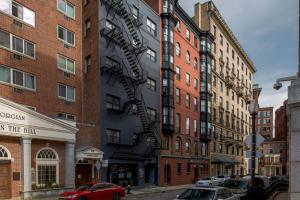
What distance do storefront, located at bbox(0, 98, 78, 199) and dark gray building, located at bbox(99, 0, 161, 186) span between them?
554cm

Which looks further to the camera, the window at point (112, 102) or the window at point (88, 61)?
the window at point (88, 61)

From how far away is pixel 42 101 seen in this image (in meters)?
27.4

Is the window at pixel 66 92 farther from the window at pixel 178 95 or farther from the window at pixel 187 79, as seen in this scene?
the window at pixel 187 79

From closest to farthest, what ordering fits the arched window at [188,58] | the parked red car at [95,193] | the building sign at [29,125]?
the parked red car at [95,193]
the building sign at [29,125]
the arched window at [188,58]

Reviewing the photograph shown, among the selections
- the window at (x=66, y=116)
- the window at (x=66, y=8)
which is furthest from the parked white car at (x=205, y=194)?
the window at (x=66, y=8)

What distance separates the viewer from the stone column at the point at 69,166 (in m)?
26.5

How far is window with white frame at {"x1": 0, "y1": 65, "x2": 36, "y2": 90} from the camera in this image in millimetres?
24438

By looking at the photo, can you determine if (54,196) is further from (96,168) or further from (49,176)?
(96,168)

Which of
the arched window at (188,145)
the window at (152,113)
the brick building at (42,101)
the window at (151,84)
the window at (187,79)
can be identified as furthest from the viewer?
the window at (187,79)

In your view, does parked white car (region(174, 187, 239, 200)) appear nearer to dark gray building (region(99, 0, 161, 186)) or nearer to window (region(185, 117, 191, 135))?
dark gray building (region(99, 0, 161, 186))

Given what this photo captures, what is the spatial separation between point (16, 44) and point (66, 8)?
24.6 ft

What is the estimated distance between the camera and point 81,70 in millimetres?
32188

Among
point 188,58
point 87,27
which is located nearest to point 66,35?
point 87,27

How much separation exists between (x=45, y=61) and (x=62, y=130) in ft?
21.1
